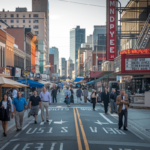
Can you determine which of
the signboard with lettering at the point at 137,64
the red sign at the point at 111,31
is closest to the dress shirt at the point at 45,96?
the signboard with lettering at the point at 137,64

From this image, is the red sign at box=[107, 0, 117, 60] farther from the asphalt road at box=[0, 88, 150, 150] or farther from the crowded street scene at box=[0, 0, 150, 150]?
the asphalt road at box=[0, 88, 150, 150]

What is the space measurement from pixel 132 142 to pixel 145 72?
1448cm

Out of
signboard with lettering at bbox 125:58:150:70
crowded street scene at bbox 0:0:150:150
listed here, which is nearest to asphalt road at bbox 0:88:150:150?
crowded street scene at bbox 0:0:150:150

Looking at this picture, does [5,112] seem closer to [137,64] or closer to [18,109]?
[18,109]

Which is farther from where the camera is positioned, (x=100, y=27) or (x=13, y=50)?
(x=100, y=27)

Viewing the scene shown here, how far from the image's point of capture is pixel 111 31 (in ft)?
102

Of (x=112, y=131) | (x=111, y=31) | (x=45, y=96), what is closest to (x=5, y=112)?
(x=45, y=96)

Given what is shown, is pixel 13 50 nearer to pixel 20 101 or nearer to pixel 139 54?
pixel 139 54

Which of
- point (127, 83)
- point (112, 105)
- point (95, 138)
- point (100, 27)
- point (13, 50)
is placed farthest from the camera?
point (100, 27)

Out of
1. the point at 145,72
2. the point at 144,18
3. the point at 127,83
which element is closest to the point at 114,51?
the point at 127,83

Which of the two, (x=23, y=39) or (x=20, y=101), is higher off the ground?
(x=23, y=39)

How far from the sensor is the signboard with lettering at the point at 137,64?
74.7 ft

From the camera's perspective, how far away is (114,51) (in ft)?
102

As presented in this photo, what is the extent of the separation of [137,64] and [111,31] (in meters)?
9.40
